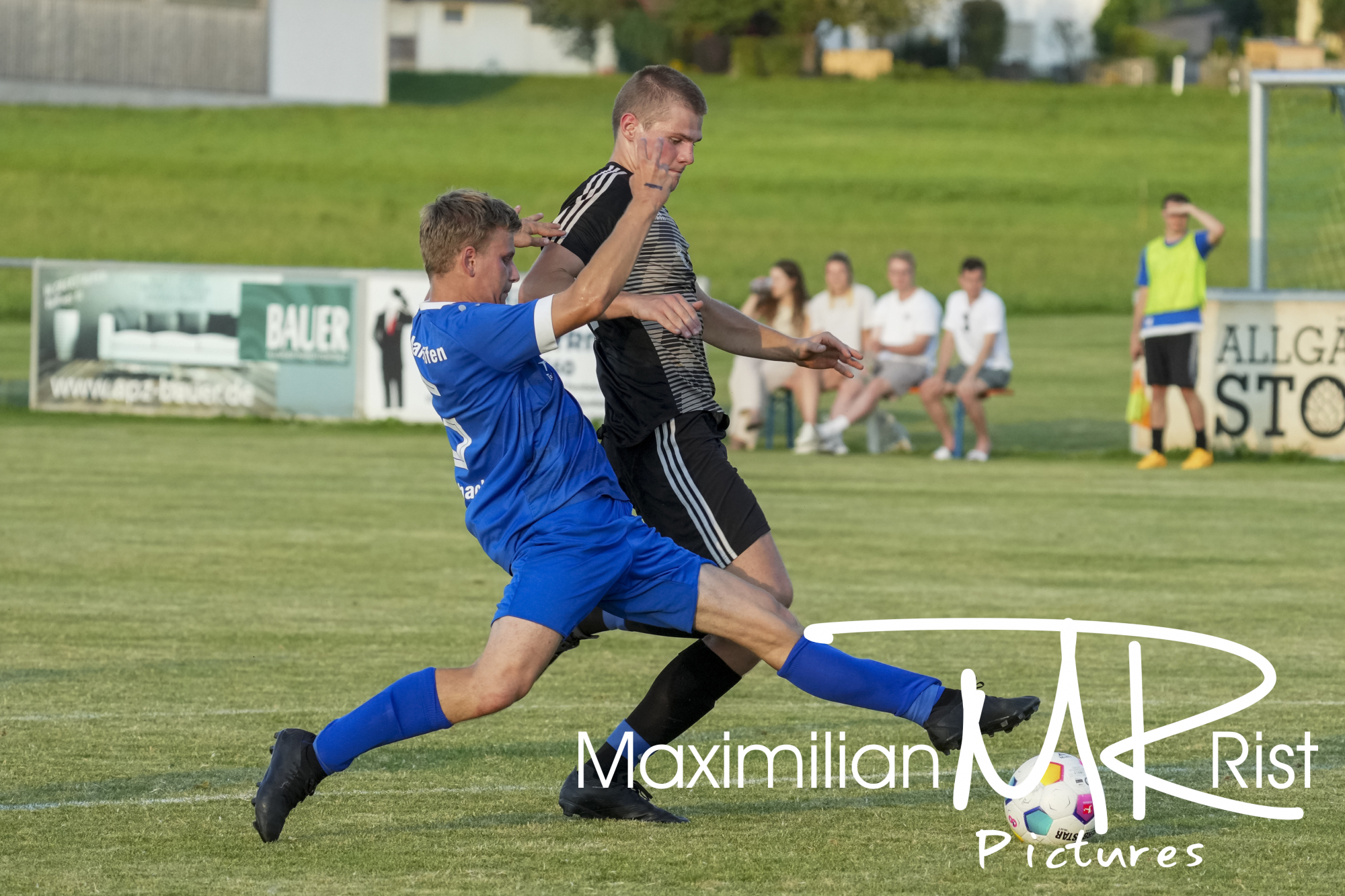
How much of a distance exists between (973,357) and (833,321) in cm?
130

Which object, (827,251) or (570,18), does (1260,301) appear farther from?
(570,18)

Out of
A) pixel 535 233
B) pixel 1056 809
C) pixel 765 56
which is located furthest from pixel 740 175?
pixel 1056 809

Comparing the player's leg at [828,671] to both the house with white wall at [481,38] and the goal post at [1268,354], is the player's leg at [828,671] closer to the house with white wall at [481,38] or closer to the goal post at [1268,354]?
the goal post at [1268,354]

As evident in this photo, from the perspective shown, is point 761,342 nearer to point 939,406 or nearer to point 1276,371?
point 939,406

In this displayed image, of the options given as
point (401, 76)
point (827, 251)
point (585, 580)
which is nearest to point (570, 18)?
point (401, 76)

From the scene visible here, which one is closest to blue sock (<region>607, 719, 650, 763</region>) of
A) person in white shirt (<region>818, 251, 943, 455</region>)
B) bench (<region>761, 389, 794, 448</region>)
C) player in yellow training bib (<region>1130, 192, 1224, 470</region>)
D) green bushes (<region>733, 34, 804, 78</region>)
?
player in yellow training bib (<region>1130, 192, 1224, 470</region>)

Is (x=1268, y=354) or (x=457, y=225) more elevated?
(x=457, y=225)

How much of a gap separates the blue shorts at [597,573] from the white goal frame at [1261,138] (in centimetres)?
1339

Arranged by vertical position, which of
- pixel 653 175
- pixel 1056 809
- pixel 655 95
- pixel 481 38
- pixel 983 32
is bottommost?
pixel 1056 809

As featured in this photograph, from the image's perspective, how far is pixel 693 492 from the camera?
5.88 meters

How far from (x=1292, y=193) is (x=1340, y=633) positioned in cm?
1444

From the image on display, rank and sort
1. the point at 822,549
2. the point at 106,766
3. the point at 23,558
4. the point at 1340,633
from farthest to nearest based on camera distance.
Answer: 1. the point at 822,549
2. the point at 23,558
3. the point at 1340,633
4. the point at 106,766

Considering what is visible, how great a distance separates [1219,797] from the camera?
6051mm

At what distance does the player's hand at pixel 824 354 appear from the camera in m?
5.94
